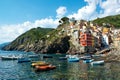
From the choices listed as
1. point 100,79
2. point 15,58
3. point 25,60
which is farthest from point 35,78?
point 15,58

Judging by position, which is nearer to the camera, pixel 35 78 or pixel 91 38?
pixel 35 78

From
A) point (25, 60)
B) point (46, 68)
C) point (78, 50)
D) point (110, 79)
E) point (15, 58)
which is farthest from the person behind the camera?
point (78, 50)

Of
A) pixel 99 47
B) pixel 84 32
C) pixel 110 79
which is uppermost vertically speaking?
pixel 84 32

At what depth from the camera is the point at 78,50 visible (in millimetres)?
188750

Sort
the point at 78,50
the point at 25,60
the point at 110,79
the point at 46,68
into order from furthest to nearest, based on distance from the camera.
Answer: the point at 78,50 < the point at 25,60 < the point at 46,68 < the point at 110,79

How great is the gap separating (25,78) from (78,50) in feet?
409

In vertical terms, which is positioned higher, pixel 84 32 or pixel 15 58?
pixel 84 32

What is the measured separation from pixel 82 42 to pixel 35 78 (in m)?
129

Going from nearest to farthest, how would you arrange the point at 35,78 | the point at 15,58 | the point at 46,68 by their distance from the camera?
1. the point at 35,78
2. the point at 46,68
3. the point at 15,58

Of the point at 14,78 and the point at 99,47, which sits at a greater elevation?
the point at 99,47

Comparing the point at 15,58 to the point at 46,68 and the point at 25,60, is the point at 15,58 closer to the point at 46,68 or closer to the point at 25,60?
the point at 25,60

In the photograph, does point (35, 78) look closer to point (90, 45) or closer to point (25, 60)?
point (25, 60)

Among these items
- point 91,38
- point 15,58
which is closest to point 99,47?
point 91,38

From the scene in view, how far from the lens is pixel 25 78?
2621 inches
